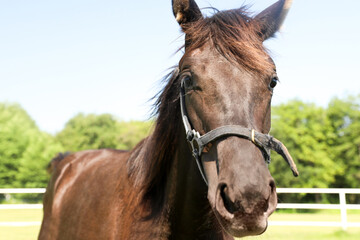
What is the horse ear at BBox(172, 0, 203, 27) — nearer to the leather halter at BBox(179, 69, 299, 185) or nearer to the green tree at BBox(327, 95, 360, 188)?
the leather halter at BBox(179, 69, 299, 185)

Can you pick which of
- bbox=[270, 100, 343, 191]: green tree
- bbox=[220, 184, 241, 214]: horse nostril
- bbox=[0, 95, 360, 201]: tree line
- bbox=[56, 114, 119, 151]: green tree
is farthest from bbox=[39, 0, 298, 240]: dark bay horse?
bbox=[56, 114, 119, 151]: green tree

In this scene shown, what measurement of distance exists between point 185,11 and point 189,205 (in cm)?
126

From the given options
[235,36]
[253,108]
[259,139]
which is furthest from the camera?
[235,36]

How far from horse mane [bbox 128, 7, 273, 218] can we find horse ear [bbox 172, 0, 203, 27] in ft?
0.22

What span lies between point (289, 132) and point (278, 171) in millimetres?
7973

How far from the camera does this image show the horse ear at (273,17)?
99.1 inches

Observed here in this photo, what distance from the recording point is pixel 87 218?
3191 mm

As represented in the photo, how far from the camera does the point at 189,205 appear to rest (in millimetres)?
2293

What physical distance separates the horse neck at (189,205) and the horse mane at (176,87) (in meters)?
0.13

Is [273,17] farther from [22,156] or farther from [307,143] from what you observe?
[22,156]

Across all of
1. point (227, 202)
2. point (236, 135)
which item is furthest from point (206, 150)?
point (227, 202)

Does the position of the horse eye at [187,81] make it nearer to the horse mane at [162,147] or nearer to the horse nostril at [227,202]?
the horse mane at [162,147]

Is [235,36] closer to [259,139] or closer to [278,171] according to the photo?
[259,139]

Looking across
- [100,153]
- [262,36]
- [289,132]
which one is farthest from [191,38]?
[289,132]
